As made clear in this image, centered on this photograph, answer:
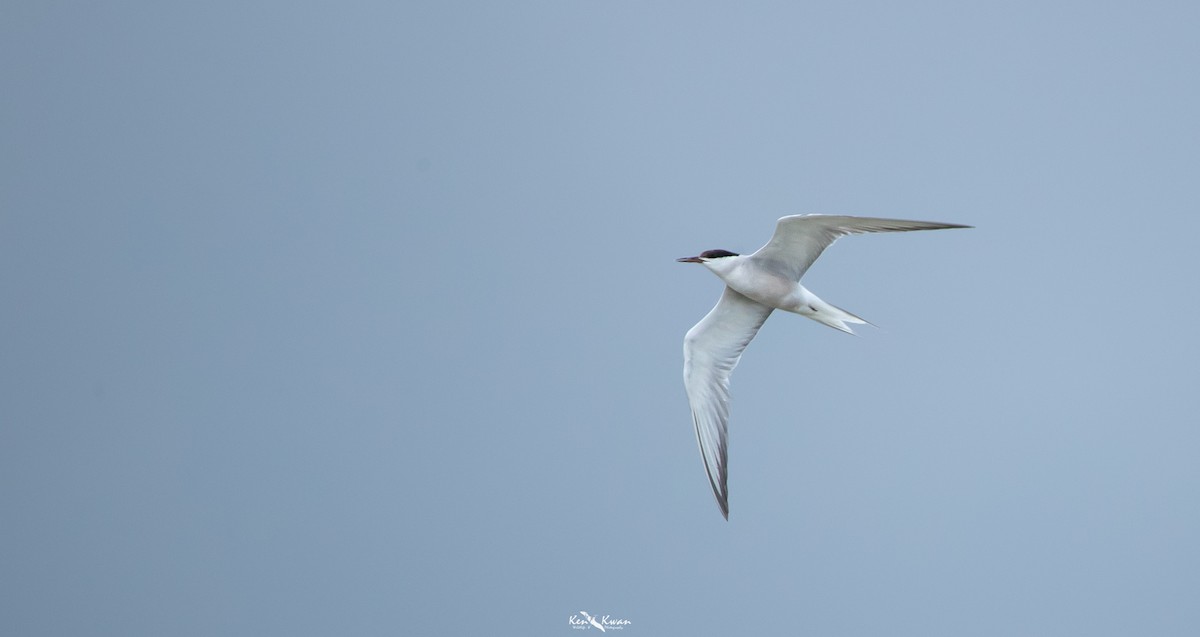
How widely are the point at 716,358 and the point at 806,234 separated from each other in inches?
55.6

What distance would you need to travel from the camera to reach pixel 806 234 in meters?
8.57

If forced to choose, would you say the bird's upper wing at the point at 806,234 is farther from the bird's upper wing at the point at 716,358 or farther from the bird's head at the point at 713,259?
the bird's upper wing at the point at 716,358

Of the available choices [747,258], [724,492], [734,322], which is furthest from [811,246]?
[724,492]

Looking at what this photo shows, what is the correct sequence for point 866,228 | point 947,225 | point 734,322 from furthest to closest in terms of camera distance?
point 734,322 → point 866,228 → point 947,225

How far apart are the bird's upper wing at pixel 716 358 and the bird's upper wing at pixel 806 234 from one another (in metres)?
0.62

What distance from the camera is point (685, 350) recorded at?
31.3 ft

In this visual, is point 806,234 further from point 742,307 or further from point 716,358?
point 716,358

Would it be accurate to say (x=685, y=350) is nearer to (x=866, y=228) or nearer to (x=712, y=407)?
(x=712, y=407)

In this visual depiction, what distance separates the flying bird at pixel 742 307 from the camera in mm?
8477

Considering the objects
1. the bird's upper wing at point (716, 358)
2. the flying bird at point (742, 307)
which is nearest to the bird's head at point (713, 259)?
the flying bird at point (742, 307)

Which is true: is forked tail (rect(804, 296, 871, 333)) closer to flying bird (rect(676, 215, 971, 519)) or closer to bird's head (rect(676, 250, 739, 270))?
flying bird (rect(676, 215, 971, 519))

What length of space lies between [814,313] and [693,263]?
91 centimetres

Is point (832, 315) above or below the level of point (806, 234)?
below

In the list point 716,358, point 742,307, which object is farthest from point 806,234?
point 716,358
